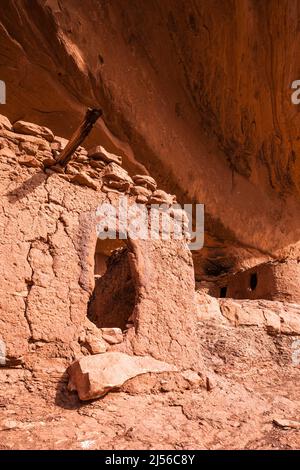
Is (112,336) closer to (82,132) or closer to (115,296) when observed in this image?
(115,296)

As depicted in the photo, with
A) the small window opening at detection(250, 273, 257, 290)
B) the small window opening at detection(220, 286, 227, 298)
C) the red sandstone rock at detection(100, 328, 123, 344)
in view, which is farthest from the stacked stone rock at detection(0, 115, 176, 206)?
the small window opening at detection(220, 286, 227, 298)

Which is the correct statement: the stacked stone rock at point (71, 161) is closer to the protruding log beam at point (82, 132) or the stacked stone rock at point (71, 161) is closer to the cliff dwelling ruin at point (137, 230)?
the cliff dwelling ruin at point (137, 230)

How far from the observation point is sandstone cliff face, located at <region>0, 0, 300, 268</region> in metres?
5.23

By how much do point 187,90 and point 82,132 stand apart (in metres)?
5.27

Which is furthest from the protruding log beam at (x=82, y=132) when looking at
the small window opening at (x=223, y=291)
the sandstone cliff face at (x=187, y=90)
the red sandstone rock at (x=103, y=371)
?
the small window opening at (x=223, y=291)

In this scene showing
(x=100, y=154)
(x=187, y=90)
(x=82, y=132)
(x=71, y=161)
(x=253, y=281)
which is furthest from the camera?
(x=187, y=90)

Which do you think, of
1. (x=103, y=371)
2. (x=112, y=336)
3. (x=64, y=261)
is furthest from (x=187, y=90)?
(x=103, y=371)

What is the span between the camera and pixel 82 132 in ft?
9.04

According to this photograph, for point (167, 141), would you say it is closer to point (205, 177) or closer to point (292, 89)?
point (205, 177)

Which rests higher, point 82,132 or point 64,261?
point 82,132

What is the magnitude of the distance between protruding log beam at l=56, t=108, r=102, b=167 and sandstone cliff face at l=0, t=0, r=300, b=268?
288 cm

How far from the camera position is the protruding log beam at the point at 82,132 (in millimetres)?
2758

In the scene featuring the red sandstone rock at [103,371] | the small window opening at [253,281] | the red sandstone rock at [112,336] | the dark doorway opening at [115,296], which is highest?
the small window opening at [253,281]

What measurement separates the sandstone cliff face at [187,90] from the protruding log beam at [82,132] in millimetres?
2875
